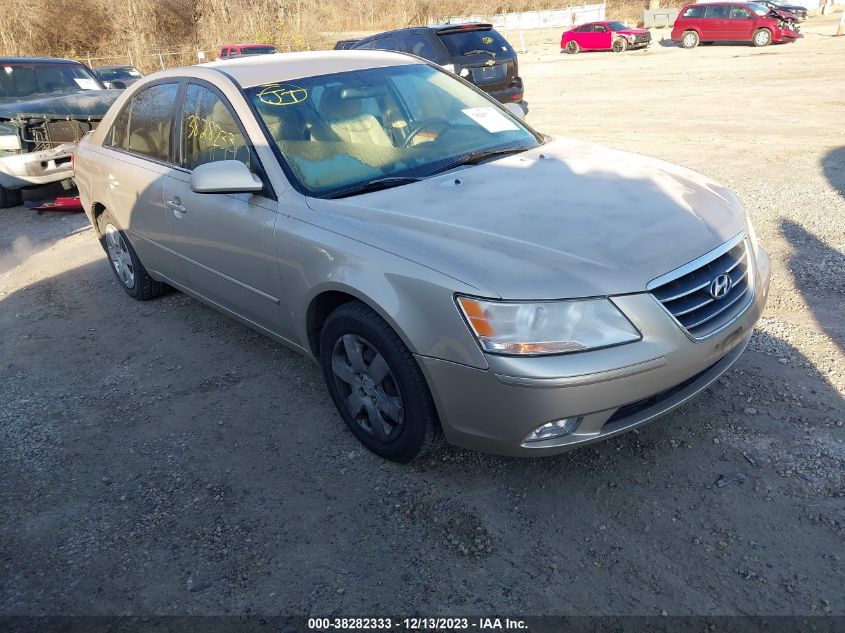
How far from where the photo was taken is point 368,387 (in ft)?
9.87

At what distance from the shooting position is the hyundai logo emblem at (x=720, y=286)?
8.71ft

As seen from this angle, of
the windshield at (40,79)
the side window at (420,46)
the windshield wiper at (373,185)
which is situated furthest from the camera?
the side window at (420,46)

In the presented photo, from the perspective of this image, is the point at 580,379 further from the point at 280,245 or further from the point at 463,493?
the point at 280,245

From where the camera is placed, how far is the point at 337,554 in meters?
2.60

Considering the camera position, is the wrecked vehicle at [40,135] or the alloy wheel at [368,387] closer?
the alloy wheel at [368,387]

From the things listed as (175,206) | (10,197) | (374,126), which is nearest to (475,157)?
(374,126)

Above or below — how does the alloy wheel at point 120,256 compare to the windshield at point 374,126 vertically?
below

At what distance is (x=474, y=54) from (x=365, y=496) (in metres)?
9.13

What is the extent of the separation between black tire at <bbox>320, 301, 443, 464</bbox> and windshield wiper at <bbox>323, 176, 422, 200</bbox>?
1.82ft

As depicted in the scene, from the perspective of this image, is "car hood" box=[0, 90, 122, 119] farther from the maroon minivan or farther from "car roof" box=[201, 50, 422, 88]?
the maroon minivan

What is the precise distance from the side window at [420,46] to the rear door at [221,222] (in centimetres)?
733

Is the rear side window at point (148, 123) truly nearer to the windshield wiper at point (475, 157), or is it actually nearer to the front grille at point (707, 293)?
the windshield wiper at point (475, 157)

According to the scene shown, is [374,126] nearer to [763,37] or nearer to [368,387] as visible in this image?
[368,387]

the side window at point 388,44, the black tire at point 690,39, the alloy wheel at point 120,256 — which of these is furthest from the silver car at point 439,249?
the black tire at point 690,39
